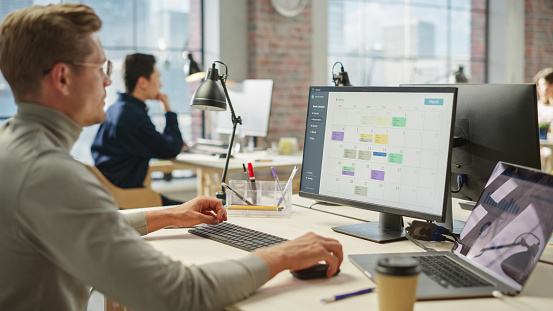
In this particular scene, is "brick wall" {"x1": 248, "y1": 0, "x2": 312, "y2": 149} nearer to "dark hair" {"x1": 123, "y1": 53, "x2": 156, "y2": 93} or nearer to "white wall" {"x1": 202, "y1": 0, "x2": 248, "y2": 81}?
"white wall" {"x1": 202, "y1": 0, "x2": 248, "y2": 81}

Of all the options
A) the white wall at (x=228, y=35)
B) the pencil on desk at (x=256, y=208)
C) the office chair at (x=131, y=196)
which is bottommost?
the office chair at (x=131, y=196)

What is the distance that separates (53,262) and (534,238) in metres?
0.93

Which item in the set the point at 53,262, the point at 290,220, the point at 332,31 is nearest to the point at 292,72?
the point at 332,31

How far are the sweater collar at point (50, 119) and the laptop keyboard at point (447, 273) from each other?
781 millimetres

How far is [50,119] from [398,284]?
27.3 inches

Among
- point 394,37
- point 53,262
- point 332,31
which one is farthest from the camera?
point 394,37

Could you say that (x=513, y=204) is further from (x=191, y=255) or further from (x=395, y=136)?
(x=191, y=255)

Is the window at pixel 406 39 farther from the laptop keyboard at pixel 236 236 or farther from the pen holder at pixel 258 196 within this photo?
the laptop keyboard at pixel 236 236

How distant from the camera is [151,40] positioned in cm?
491

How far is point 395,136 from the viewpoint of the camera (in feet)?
5.06

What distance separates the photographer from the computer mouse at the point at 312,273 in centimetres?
120

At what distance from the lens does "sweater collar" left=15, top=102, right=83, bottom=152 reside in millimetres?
1058

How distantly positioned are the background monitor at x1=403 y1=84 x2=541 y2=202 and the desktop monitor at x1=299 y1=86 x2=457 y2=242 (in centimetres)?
12

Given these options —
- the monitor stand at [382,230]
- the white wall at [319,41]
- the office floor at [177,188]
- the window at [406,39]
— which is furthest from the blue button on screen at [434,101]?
the window at [406,39]
